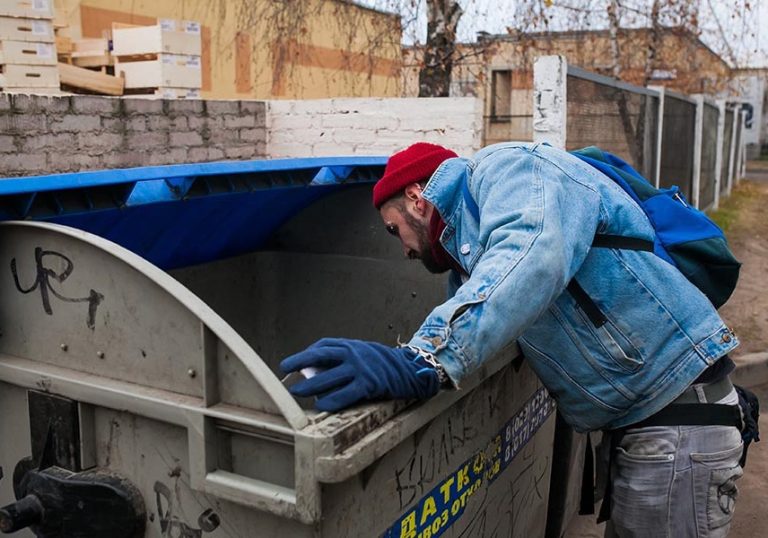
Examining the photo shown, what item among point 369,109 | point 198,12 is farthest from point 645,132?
point 198,12

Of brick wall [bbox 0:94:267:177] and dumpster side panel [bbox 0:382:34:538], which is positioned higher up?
brick wall [bbox 0:94:267:177]

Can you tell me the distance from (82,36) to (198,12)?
237cm

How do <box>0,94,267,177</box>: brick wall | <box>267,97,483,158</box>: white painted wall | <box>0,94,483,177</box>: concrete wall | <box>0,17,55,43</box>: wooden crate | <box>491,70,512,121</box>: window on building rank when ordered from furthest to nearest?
<box>491,70,512,121</box>: window on building, <box>267,97,483,158</box>: white painted wall, <box>0,17,55,43</box>: wooden crate, <box>0,94,483,177</box>: concrete wall, <box>0,94,267,177</box>: brick wall

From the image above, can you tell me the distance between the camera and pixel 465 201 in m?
1.79

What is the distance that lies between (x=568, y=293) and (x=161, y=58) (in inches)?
243

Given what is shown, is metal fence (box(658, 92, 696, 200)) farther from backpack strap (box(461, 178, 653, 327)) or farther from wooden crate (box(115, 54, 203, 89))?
backpack strap (box(461, 178, 653, 327))

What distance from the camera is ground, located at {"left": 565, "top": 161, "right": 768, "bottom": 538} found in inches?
146

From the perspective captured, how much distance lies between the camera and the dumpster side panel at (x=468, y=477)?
157 centimetres

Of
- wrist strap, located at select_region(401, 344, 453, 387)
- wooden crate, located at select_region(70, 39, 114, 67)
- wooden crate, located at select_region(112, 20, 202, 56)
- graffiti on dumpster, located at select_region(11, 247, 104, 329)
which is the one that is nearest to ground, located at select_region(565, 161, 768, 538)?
wrist strap, located at select_region(401, 344, 453, 387)

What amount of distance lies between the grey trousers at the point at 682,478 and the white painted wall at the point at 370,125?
4318mm

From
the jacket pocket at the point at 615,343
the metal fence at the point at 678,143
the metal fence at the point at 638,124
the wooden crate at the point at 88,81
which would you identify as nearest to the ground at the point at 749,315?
the metal fence at the point at 638,124

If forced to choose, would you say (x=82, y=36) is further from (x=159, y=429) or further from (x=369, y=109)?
(x=159, y=429)

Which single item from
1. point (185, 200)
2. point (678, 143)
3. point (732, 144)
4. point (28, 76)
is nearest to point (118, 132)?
point (28, 76)

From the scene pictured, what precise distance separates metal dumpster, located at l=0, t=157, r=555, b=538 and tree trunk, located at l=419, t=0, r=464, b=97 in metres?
5.22
